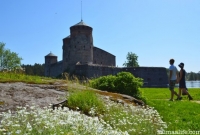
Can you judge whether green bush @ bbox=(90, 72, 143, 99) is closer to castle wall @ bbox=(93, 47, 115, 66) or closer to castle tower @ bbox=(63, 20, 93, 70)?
castle tower @ bbox=(63, 20, 93, 70)

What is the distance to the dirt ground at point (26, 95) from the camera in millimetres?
5452

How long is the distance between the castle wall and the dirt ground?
2186 inches

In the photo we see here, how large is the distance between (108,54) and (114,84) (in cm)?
5779

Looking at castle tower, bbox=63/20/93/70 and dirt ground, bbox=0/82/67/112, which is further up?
castle tower, bbox=63/20/93/70

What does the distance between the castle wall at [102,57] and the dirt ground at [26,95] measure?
55.5 metres

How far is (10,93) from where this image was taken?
19.9 feet

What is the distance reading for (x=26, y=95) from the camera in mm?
6066

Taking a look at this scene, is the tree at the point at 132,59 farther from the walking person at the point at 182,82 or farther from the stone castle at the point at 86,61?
the walking person at the point at 182,82

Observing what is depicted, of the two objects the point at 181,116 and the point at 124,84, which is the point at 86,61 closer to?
the point at 124,84

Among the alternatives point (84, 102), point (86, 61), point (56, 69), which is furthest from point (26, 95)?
point (56, 69)

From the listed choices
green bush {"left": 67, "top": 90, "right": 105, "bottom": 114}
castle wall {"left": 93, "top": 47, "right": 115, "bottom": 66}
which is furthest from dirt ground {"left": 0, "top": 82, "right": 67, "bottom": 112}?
castle wall {"left": 93, "top": 47, "right": 115, "bottom": 66}

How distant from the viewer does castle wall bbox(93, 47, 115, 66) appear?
206ft

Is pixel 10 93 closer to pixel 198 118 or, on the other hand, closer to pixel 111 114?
pixel 111 114

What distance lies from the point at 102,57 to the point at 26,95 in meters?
58.9
